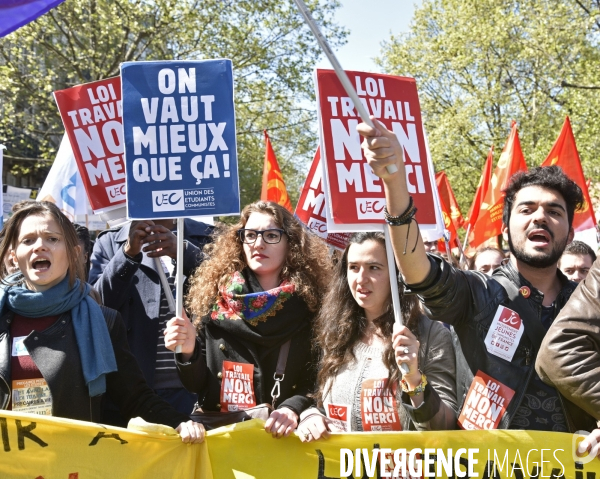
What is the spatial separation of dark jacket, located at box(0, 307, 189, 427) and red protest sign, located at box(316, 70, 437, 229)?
107 cm

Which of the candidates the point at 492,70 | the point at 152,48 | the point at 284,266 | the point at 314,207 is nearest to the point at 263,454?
the point at 284,266

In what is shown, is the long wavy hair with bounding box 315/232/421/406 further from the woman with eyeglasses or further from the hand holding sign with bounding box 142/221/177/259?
the hand holding sign with bounding box 142/221/177/259

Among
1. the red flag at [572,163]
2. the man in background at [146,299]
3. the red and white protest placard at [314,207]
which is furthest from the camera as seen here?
the red flag at [572,163]

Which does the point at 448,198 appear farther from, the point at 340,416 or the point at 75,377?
the point at 75,377

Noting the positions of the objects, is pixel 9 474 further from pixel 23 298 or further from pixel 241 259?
pixel 241 259

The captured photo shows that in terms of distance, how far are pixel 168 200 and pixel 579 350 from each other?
1.87 meters

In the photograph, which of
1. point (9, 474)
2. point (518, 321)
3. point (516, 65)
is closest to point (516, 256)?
point (518, 321)

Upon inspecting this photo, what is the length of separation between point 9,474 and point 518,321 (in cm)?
202

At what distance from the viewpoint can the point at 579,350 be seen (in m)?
2.63

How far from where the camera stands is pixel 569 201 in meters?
3.51

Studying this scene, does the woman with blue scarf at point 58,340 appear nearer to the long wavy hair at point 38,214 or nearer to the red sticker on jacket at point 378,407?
the long wavy hair at point 38,214

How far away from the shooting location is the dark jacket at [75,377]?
3.12 metres

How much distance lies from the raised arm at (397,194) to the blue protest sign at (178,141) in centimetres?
95

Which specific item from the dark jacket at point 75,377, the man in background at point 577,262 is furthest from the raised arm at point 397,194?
the man in background at point 577,262
